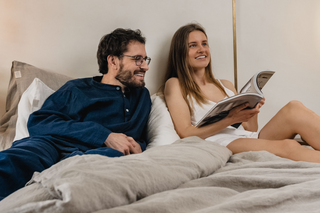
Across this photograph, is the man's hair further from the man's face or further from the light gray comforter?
the light gray comforter

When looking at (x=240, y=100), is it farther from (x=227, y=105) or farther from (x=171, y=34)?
(x=171, y=34)

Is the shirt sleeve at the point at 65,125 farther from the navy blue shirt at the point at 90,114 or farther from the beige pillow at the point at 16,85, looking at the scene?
the beige pillow at the point at 16,85

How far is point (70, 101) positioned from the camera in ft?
4.14

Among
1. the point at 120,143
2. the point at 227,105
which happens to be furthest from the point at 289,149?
the point at 120,143

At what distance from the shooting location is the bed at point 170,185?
474 millimetres

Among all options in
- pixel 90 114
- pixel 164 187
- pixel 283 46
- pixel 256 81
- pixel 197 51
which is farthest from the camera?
pixel 283 46

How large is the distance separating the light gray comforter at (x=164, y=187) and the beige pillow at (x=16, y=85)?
2.60 feet

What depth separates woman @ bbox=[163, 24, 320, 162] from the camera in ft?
3.69

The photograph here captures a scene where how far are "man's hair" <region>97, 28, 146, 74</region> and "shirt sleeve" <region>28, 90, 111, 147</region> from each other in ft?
1.20

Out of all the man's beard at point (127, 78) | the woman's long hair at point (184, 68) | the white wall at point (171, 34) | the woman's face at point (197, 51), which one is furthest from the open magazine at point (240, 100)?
the white wall at point (171, 34)

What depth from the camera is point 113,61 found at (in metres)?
1.45

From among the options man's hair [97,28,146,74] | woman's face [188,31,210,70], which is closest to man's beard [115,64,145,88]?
man's hair [97,28,146,74]

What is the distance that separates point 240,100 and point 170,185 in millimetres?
625

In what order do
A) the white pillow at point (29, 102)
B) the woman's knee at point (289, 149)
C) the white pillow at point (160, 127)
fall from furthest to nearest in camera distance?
the white pillow at point (160, 127) → the white pillow at point (29, 102) → the woman's knee at point (289, 149)
